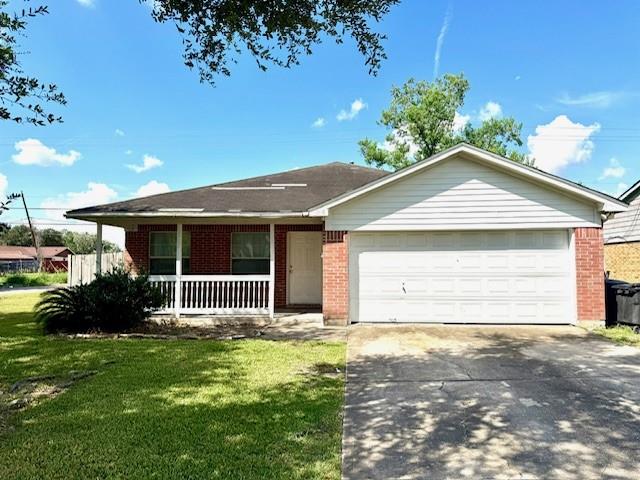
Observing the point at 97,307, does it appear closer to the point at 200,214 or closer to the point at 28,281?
the point at 200,214

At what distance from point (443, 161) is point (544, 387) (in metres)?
5.90

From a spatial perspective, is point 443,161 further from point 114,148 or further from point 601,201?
point 114,148

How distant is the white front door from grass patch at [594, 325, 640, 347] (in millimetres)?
7184

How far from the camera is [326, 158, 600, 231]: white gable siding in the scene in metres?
9.75

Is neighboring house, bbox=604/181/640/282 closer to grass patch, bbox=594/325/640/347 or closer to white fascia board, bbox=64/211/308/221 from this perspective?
grass patch, bbox=594/325/640/347

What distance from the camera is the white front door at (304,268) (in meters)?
12.7

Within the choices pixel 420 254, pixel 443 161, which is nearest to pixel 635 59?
pixel 443 161

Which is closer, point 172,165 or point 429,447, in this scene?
point 429,447

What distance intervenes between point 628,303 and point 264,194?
30.9ft

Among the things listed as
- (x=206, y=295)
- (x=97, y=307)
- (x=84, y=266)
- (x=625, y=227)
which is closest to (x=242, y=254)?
(x=206, y=295)

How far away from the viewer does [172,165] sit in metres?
30.5

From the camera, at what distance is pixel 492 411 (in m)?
4.55

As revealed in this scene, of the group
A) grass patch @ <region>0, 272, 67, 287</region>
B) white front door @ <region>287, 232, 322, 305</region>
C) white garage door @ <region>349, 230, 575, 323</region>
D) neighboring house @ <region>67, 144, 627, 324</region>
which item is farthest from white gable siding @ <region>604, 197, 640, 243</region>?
grass patch @ <region>0, 272, 67, 287</region>

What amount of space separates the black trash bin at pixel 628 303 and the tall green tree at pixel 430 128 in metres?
19.6
